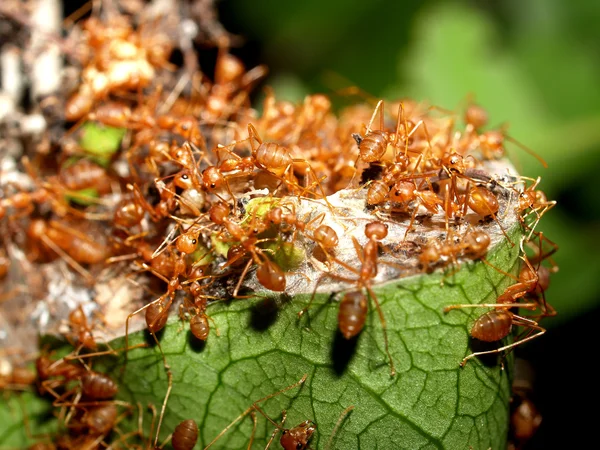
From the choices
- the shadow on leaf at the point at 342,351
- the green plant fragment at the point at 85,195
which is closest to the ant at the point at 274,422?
the shadow on leaf at the point at 342,351

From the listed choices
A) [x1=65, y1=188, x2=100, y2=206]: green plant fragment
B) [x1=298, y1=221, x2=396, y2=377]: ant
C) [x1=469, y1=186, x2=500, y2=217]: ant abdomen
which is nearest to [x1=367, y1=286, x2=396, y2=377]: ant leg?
[x1=298, y1=221, x2=396, y2=377]: ant

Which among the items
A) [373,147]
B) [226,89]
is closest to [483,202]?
[373,147]

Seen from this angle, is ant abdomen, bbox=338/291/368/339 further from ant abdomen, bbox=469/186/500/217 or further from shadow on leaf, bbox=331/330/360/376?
ant abdomen, bbox=469/186/500/217

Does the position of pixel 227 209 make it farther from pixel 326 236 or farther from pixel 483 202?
pixel 483 202

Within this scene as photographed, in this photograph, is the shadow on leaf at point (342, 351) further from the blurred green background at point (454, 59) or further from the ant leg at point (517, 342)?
the blurred green background at point (454, 59)

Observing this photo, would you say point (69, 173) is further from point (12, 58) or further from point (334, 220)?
point (334, 220)

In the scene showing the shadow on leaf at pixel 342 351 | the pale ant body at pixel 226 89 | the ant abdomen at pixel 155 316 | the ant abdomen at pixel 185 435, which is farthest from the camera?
the pale ant body at pixel 226 89
